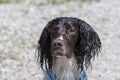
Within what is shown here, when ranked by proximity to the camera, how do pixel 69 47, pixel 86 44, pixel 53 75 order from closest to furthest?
pixel 69 47
pixel 86 44
pixel 53 75

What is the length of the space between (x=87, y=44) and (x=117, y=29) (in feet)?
21.8

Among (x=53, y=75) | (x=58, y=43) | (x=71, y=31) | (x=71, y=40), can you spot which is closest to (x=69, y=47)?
(x=71, y=40)

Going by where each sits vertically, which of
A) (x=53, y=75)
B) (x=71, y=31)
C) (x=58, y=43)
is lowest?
(x=53, y=75)

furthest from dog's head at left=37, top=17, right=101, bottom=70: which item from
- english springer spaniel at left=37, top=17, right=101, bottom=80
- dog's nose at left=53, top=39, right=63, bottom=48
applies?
dog's nose at left=53, top=39, right=63, bottom=48

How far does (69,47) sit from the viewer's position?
8281mm

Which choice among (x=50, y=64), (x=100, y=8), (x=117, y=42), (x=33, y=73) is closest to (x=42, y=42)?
(x=50, y=64)

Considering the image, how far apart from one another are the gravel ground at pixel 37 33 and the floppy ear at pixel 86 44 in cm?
191

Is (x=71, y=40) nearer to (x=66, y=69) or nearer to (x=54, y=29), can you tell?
(x=54, y=29)

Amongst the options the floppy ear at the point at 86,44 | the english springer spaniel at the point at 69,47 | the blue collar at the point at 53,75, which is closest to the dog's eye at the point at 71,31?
the english springer spaniel at the point at 69,47

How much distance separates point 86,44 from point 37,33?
5.86 m

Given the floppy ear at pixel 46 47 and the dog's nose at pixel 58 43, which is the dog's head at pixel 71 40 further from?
the dog's nose at pixel 58 43

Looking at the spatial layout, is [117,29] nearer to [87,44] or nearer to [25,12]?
[25,12]

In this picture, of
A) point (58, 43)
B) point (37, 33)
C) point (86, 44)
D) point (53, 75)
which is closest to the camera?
point (58, 43)

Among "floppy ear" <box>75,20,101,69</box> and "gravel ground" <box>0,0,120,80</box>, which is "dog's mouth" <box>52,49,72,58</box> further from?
"gravel ground" <box>0,0,120,80</box>
